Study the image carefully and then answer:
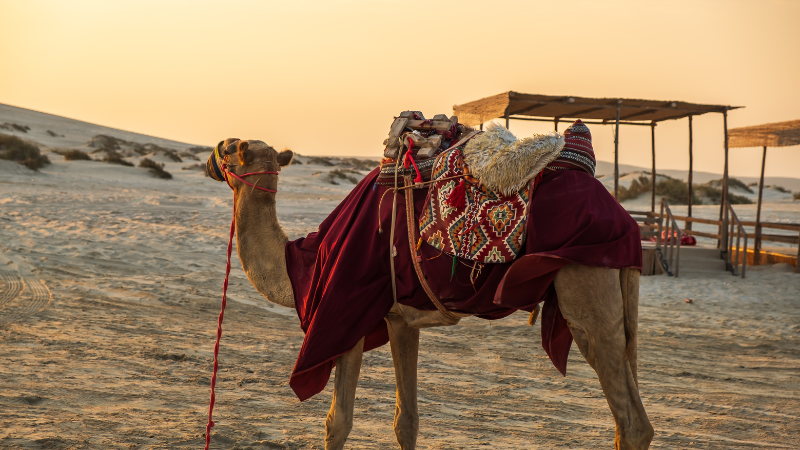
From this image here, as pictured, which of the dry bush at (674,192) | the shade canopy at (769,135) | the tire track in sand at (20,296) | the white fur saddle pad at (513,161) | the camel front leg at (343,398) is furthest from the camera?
the dry bush at (674,192)

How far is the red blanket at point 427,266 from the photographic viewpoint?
9.55 ft

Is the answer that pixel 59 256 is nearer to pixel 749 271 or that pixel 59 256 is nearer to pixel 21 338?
pixel 21 338

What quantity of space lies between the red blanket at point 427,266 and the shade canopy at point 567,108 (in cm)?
847

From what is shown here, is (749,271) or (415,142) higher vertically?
(415,142)

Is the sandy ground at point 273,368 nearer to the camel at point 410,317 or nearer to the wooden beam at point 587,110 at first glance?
the camel at point 410,317

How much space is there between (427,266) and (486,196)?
0.47 metres

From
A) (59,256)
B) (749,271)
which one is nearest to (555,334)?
(59,256)

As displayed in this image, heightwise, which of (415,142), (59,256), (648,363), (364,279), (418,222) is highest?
(415,142)

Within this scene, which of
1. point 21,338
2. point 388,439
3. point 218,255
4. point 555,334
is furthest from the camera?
point 218,255

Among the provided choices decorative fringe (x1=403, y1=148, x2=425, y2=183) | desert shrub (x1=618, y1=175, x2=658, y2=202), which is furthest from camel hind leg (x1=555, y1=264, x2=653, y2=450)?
desert shrub (x1=618, y1=175, x2=658, y2=202)

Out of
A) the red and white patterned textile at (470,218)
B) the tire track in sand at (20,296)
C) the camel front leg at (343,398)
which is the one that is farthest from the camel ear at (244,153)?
the tire track in sand at (20,296)

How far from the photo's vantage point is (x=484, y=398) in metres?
5.45

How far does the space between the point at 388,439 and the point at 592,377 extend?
262 cm

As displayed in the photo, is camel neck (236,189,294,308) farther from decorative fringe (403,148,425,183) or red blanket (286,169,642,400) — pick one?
decorative fringe (403,148,425,183)
